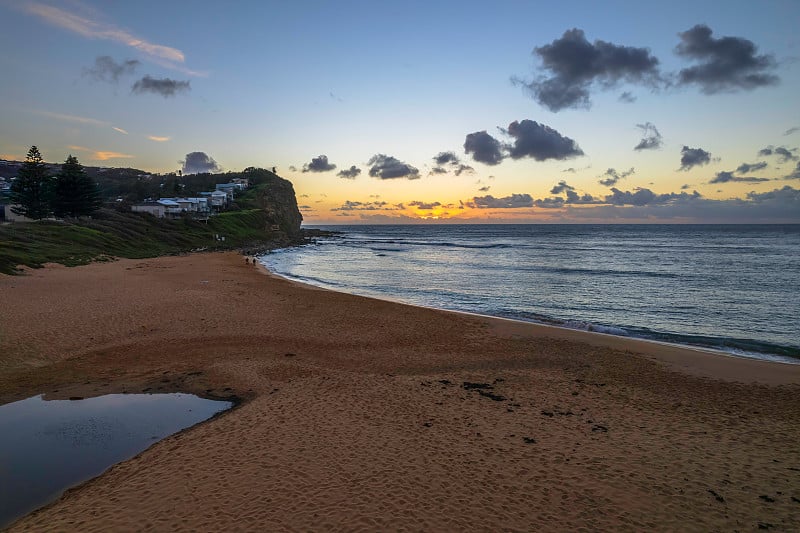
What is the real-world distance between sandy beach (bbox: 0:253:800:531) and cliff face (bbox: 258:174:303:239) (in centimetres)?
11516

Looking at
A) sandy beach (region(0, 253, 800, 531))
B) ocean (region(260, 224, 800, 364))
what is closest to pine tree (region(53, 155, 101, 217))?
ocean (region(260, 224, 800, 364))

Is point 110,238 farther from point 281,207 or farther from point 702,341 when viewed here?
point 281,207

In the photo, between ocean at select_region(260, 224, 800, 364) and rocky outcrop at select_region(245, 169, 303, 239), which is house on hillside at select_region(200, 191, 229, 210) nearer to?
rocky outcrop at select_region(245, 169, 303, 239)

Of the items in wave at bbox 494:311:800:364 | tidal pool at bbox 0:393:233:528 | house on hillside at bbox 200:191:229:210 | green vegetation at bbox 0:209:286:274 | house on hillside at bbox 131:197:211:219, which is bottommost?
tidal pool at bbox 0:393:233:528

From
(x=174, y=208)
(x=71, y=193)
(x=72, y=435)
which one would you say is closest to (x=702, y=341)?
(x=72, y=435)

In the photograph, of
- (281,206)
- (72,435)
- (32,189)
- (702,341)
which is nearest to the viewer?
(72,435)

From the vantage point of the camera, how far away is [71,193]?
66562 millimetres

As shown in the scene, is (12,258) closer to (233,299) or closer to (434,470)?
(233,299)

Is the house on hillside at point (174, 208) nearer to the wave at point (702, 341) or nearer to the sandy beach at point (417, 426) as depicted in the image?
the sandy beach at point (417, 426)

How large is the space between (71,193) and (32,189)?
4761 millimetres

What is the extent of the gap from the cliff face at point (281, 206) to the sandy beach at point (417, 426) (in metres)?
115

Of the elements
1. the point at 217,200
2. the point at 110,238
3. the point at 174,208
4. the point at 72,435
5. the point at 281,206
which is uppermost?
the point at 217,200

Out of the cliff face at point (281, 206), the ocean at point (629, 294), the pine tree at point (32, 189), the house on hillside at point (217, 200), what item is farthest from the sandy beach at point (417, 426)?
the cliff face at point (281, 206)

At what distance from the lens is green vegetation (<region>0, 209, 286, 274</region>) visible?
41000 mm
